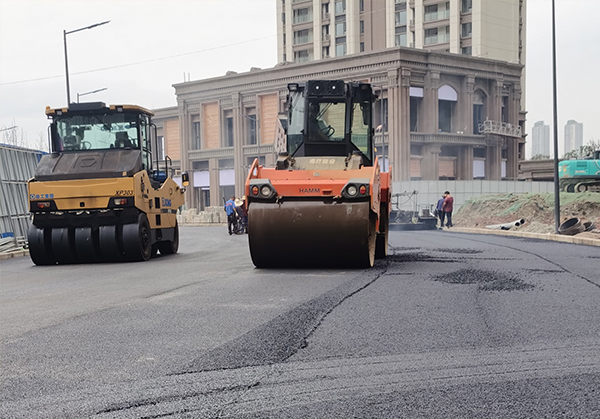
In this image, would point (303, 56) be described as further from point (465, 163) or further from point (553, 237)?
point (553, 237)

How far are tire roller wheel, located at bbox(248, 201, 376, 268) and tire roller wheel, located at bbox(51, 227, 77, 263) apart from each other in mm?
4902

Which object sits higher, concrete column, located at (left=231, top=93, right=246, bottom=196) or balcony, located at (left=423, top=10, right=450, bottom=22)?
balcony, located at (left=423, top=10, right=450, bottom=22)

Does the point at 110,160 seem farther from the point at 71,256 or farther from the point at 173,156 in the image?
the point at 173,156

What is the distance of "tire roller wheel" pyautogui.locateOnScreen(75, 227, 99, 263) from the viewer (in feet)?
45.0

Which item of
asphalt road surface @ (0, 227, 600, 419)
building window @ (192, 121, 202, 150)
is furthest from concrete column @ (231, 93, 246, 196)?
asphalt road surface @ (0, 227, 600, 419)

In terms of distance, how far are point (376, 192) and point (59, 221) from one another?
22.0 ft

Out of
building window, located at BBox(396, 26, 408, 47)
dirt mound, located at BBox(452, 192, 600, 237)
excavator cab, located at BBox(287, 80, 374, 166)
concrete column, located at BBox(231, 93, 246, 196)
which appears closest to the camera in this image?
excavator cab, located at BBox(287, 80, 374, 166)

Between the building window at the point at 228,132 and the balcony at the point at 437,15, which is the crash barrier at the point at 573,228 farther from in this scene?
the balcony at the point at 437,15

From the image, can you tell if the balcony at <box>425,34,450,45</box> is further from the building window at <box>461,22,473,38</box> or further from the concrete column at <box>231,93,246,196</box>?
the concrete column at <box>231,93,246,196</box>

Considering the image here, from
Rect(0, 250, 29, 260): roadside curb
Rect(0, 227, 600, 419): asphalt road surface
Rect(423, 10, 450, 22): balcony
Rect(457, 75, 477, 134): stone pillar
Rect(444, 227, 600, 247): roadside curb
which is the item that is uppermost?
Rect(423, 10, 450, 22): balcony

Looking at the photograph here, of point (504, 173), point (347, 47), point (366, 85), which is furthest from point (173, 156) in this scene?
point (366, 85)

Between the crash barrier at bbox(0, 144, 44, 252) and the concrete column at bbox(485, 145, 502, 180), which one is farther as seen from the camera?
the concrete column at bbox(485, 145, 502, 180)

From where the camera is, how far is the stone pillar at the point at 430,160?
50.9m

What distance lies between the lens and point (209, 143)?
59281mm
